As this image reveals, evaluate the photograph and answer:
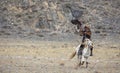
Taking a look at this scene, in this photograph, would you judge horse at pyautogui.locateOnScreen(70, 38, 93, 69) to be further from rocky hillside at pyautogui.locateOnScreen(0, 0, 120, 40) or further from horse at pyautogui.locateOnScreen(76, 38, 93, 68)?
rocky hillside at pyautogui.locateOnScreen(0, 0, 120, 40)

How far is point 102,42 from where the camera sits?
36062 mm

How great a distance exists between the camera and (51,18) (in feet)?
133

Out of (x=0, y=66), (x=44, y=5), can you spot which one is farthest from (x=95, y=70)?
(x=44, y=5)

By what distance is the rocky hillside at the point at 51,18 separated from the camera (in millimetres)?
38781

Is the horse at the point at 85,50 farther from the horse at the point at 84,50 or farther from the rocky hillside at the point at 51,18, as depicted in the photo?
the rocky hillside at the point at 51,18

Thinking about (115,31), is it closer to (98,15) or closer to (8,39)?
(98,15)

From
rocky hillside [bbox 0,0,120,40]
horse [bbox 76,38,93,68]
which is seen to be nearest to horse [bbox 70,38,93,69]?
horse [bbox 76,38,93,68]

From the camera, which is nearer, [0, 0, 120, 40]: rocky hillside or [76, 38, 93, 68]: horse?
[76, 38, 93, 68]: horse

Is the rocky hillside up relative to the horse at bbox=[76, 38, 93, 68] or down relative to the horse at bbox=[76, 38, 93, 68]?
down

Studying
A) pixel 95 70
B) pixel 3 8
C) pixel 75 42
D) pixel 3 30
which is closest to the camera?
pixel 95 70

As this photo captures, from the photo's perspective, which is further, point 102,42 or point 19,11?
point 19,11

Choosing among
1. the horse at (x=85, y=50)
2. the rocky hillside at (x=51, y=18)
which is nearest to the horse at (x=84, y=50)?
the horse at (x=85, y=50)

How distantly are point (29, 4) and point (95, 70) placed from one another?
24.2 metres

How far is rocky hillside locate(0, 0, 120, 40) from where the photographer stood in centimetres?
3878
